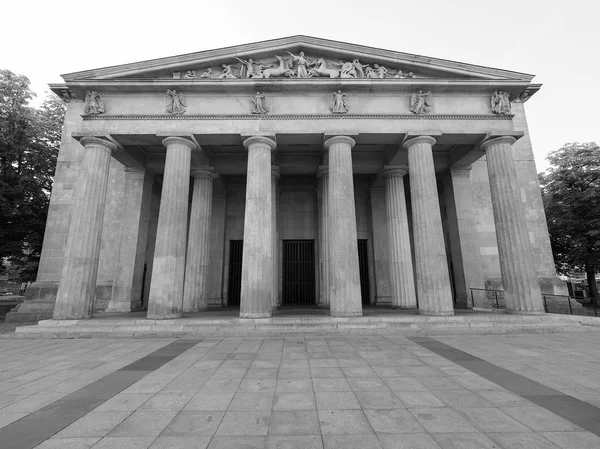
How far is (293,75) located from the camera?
1357 centimetres

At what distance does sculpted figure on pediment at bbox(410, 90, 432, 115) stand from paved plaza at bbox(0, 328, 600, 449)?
9946 mm

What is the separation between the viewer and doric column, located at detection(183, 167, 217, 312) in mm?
15578

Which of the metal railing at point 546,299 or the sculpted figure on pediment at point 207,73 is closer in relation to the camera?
the sculpted figure on pediment at point 207,73

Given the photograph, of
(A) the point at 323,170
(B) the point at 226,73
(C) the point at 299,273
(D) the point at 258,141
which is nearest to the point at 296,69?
(B) the point at 226,73

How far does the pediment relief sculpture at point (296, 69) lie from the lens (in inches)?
532

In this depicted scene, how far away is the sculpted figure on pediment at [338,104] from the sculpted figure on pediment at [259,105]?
297cm

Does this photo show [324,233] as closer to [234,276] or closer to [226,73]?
[234,276]

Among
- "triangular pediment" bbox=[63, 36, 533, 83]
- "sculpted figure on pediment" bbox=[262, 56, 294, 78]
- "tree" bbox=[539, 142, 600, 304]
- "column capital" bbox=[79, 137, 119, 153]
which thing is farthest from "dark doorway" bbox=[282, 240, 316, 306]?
"tree" bbox=[539, 142, 600, 304]

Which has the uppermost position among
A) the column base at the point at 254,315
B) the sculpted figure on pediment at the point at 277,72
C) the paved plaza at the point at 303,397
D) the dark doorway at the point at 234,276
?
the sculpted figure on pediment at the point at 277,72

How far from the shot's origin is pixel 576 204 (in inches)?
908

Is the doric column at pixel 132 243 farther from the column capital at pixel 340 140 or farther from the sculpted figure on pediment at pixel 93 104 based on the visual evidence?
the column capital at pixel 340 140

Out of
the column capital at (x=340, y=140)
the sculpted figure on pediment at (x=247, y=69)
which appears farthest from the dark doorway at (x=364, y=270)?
the sculpted figure on pediment at (x=247, y=69)

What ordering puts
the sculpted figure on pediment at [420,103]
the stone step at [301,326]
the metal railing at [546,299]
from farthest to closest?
the metal railing at [546,299], the sculpted figure on pediment at [420,103], the stone step at [301,326]

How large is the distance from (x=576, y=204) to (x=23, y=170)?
3882cm
